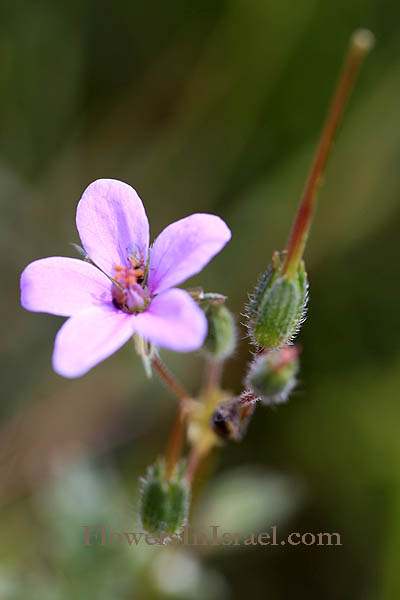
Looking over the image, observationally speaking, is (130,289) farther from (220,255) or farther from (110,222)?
(220,255)

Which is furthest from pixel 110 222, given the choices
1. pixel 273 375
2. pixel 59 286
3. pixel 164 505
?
pixel 164 505

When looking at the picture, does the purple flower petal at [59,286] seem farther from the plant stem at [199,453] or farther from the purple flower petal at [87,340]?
the plant stem at [199,453]

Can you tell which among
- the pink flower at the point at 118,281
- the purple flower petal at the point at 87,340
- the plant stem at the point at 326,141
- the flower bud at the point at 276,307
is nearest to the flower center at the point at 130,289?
the pink flower at the point at 118,281

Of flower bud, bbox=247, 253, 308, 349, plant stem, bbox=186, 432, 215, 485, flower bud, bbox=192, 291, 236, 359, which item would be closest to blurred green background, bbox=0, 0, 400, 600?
plant stem, bbox=186, 432, 215, 485

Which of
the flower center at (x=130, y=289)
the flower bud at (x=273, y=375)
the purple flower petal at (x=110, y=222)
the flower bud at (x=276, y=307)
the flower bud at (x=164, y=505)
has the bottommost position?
the flower bud at (x=164, y=505)

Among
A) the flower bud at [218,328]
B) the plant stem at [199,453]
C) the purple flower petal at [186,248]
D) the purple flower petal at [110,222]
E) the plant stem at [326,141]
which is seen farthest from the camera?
the plant stem at [199,453]

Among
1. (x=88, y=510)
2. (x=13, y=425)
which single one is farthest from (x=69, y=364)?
(x=13, y=425)
